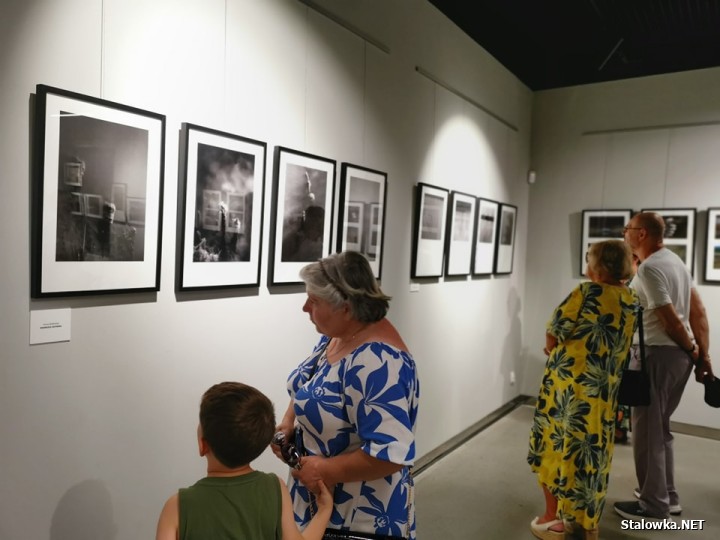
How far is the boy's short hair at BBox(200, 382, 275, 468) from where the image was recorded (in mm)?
1266

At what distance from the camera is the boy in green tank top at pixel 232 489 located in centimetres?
121

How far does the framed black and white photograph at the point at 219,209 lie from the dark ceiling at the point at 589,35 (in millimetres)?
2782

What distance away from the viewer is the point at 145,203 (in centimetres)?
198

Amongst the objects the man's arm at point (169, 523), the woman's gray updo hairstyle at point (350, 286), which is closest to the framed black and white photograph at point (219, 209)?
the woman's gray updo hairstyle at point (350, 286)

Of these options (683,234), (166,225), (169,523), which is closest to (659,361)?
(683,234)

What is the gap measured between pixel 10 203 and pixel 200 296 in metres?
0.81

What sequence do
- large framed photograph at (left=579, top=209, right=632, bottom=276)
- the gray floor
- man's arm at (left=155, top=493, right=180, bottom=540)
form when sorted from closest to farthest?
man's arm at (left=155, top=493, right=180, bottom=540) < the gray floor < large framed photograph at (left=579, top=209, right=632, bottom=276)

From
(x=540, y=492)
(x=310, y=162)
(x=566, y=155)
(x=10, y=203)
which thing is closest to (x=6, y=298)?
(x=10, y=203)

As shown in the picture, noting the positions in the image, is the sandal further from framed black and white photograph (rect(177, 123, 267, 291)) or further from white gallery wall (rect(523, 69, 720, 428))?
white gallery wall (rect(523, 69, 720, 428))

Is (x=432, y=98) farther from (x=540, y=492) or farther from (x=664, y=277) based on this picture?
(x=540, y=492)

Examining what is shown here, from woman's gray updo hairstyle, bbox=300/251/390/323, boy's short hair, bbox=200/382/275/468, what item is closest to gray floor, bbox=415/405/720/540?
woman's gray updo hairstyle, bbox=300/251/390/323

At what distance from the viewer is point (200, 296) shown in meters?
2.25

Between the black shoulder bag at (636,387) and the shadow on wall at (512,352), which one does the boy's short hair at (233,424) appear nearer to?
the black shoulder bag at (636,387)

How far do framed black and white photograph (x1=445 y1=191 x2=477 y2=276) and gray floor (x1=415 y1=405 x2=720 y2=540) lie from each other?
151 centimetres
